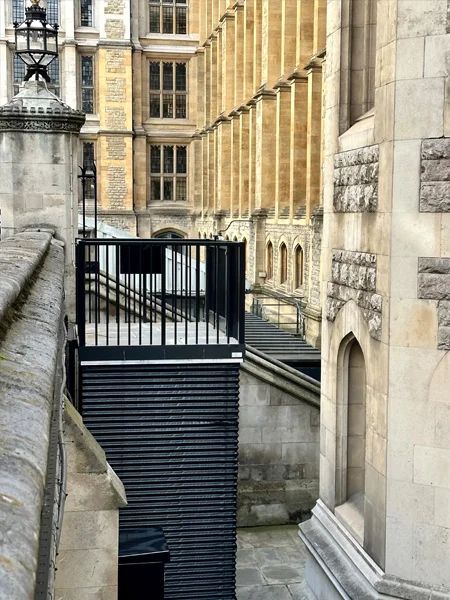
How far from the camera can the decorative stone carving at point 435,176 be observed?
692 cm

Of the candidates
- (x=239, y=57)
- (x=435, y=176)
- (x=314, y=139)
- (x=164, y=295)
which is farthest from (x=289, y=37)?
(x=435, y=176)

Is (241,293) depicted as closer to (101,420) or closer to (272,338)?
(101,420)

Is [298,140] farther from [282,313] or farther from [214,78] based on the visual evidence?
[214,78]

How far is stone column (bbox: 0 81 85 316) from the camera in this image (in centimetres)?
938

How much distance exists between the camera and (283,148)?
27938mm

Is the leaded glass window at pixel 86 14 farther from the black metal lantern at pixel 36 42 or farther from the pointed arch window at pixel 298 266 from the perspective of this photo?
the black metal lantern at pixel 36 42

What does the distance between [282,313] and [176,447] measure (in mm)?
17459

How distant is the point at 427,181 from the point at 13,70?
124 ft

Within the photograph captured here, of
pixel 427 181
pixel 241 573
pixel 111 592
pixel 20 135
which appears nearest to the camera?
pixel 111 592

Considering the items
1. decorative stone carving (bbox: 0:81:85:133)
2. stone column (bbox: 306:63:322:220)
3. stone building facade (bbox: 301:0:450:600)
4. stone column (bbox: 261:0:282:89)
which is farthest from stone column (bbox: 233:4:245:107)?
stone building facade (bbox: 301:0:450:600)

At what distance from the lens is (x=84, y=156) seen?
41688 mm

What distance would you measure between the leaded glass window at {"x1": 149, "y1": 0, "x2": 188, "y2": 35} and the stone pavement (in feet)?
110

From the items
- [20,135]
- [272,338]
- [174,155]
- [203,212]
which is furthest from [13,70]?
[20,135]

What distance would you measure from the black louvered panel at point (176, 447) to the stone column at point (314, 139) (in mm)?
Result: 15346
